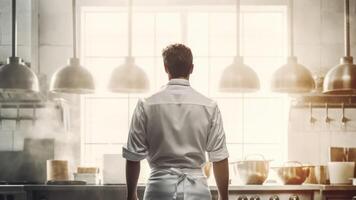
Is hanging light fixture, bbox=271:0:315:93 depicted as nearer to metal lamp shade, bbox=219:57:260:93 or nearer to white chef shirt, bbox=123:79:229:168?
metal lamp shade, bbox=219:57:260:93

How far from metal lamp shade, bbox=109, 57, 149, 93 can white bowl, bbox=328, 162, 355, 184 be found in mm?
2209

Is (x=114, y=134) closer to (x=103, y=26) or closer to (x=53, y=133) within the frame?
(x=53, y=133)

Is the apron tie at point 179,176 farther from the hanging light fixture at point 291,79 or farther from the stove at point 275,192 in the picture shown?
the stove at point 275,192

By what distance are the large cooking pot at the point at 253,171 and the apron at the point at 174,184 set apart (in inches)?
102

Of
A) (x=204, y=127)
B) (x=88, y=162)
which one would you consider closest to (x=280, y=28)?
(x=88, y=162)

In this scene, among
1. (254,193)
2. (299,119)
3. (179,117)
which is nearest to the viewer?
(179,117)

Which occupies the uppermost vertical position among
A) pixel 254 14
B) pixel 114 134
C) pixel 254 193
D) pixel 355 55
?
pixel 254 14

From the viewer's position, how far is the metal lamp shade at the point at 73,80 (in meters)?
4.97

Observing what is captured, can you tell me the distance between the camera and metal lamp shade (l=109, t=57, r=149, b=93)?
4.99m

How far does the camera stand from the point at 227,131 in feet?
23.5

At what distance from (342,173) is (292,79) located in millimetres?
1677

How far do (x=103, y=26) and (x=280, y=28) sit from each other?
6.52 ft

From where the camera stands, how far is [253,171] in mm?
5746

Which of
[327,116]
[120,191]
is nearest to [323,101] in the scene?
[327,116]
